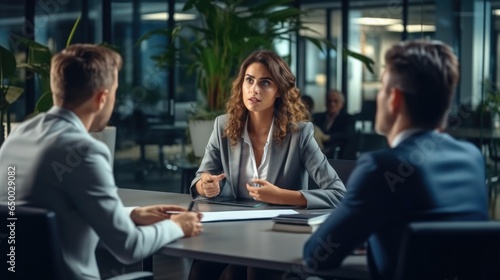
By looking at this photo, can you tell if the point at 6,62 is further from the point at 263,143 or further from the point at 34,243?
the point at 34,243

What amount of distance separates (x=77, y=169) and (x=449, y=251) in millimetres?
1000

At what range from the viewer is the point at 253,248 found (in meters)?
2.37

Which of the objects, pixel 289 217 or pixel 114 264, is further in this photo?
pixel 114 264

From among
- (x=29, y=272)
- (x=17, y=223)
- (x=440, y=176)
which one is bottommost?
(x=29, y=272)

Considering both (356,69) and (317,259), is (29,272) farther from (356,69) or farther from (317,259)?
(356,69)

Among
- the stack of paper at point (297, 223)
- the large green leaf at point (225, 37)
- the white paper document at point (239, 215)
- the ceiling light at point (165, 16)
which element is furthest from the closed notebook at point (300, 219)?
the ceiling light at point (165, 16)

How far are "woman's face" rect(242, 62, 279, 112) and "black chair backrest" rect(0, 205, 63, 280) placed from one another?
1617 millimetres

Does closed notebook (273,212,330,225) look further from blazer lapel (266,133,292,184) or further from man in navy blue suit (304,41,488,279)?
blazer lapel (266,133,292,184)

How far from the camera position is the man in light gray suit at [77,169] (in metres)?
2.16

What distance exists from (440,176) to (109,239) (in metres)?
0.91

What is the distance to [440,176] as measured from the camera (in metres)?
2.07

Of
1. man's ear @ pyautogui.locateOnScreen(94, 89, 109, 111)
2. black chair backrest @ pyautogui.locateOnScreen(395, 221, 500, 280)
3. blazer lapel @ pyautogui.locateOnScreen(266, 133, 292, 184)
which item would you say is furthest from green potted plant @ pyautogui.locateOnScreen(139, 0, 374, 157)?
black chair backrest @ pyautogui.locateOnScreen(395, 221, 500, 280)

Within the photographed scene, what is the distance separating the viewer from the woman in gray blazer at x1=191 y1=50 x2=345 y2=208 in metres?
3.46

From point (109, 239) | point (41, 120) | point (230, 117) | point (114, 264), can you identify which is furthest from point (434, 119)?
point (114, 264)
